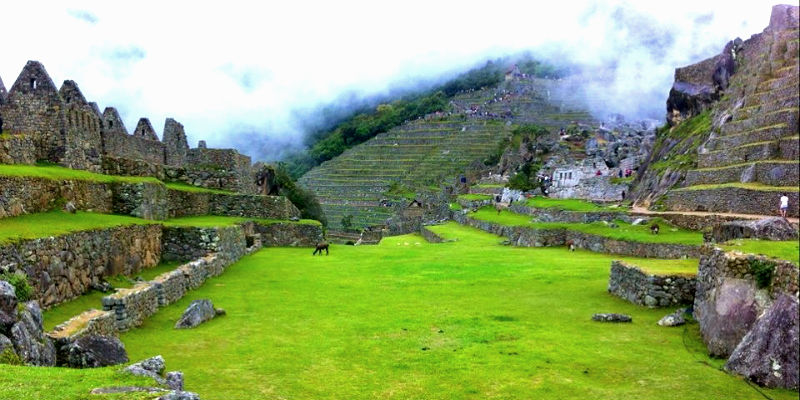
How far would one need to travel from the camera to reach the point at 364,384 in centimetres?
777

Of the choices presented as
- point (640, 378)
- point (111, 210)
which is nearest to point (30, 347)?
point (640, 378)

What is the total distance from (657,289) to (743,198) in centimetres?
549

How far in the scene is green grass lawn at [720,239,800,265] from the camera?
404 centimetres

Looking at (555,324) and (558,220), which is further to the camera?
(558,220)

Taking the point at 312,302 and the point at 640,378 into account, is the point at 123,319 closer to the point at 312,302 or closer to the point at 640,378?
the point at 312,302

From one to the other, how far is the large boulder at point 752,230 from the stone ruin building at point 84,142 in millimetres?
14697

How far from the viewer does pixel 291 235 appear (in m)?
26.6

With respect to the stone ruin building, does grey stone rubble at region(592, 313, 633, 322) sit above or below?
below

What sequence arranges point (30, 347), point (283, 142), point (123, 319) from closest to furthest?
point (30, 347), point (123, 319), point (283, 142)

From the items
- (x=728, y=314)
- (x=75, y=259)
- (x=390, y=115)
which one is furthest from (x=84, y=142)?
(x=390, y=115)

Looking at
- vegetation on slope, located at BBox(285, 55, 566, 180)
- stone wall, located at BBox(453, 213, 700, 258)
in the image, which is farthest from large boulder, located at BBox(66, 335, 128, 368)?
vegetation on slope, located at BBox(285, 55, 566, 180)

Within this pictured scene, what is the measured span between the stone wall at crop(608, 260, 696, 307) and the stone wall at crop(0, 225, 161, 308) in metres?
10.8

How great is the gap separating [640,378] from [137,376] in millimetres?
5942

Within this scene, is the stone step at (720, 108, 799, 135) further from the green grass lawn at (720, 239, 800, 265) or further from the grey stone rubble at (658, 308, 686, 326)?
the grey stone rubble at (658, 308, 686, 326)
